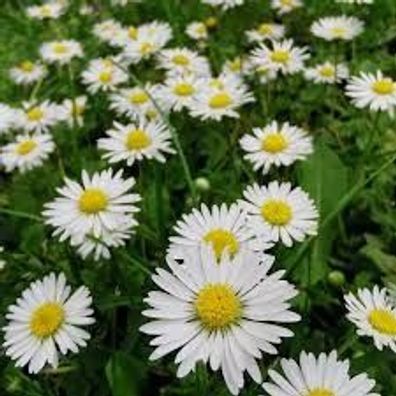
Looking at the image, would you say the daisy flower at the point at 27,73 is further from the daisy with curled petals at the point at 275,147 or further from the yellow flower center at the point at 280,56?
the daisy with curled petals at the point at 275,147

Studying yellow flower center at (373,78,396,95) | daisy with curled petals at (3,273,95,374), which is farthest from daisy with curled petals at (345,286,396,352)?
yellow flower center at (373,78,396,95)

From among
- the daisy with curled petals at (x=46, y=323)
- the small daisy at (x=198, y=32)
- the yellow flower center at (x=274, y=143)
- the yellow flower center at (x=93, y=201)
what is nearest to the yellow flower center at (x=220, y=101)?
the yellow flower center at (x=274, y=143)

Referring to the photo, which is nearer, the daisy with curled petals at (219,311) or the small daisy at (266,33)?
the daisy with curled petals at (219,311)

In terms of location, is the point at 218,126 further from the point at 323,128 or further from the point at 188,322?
the point at 188,322

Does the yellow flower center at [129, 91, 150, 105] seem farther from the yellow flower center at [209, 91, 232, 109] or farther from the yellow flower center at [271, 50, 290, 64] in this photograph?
the yellow flower center at [271, 50, 290, 64]

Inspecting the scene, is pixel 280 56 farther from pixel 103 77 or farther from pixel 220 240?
pixel 220 240

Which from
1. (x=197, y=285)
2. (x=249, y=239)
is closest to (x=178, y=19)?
(x=249, y=239)

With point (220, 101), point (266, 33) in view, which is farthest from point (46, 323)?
point (266, 33)
